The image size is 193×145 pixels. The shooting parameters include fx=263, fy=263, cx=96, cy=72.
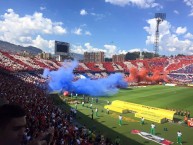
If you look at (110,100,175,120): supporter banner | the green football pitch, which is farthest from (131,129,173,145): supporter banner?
(110,100,175,120): supporter banner

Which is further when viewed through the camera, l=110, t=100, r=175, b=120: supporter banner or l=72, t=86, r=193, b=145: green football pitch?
l=110, t=100, r=175, b=120: supporter banner

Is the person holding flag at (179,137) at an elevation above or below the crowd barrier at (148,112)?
below

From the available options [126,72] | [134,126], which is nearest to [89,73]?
[126,72]

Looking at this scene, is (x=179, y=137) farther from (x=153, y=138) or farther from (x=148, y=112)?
(x=148, y=112)

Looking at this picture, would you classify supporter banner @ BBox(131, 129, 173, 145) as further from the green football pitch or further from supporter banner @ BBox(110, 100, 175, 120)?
supporter banner @ BBox(110, 100, 175, 120)

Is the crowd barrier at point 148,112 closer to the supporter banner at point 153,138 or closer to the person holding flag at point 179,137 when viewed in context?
the supporter banner at point 153,138

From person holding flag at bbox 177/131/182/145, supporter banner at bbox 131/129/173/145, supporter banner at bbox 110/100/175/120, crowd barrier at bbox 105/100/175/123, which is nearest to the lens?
person holding flag at bbox 177/131/182/145

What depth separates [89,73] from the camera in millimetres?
80750

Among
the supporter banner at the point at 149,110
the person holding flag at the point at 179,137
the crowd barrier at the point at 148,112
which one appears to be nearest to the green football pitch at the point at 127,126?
the person holding flag at the point at 179,137

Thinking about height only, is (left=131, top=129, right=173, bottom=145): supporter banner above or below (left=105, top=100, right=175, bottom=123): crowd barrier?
below

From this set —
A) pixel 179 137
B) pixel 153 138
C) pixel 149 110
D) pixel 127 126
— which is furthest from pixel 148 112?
pixel 179 137

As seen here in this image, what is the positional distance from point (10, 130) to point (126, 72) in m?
88.8

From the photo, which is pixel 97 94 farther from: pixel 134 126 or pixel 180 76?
pixel 180 76

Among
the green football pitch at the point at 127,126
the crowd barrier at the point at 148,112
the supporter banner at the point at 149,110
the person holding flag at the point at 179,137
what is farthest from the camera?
the supporter banner at the point at 149,110
